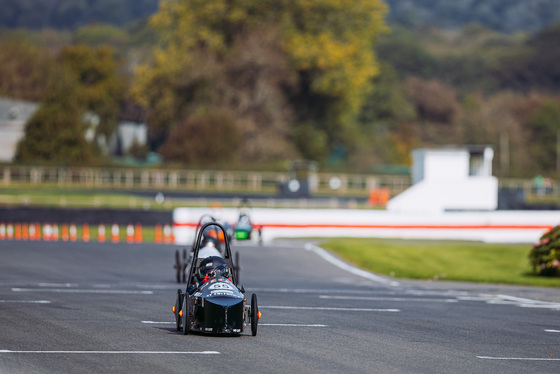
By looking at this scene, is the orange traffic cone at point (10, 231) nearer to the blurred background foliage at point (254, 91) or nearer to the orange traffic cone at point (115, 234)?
the orange traffic cone at point (115, 234)

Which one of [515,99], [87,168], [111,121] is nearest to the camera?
[87,168]

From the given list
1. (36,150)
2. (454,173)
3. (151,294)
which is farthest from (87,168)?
(151,294)

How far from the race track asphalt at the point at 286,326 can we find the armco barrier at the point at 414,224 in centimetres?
1470

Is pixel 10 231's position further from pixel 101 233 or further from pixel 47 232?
pixel 101 233

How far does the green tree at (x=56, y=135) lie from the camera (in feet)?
288

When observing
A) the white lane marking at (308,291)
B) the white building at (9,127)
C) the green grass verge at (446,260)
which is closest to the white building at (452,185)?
the green grass verge at (446,260)

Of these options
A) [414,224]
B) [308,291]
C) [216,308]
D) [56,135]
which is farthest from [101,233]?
[56,135]

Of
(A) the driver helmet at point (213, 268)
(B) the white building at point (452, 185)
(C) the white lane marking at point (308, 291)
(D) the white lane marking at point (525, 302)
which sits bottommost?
(D) the white lane marking at point (525, 302)

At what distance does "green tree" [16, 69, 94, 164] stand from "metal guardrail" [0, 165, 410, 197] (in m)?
2.63

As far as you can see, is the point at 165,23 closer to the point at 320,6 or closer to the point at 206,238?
the point at 320,6

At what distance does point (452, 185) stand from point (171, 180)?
125 feet

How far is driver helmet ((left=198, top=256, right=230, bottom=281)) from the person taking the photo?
14070 millimetres

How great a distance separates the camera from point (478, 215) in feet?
144

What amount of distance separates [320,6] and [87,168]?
91.5ft
